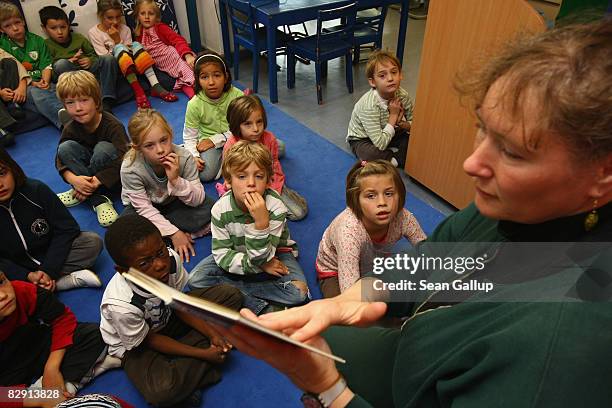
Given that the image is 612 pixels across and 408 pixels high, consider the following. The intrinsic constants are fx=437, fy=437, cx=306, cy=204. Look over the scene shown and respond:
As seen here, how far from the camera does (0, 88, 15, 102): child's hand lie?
373 cm

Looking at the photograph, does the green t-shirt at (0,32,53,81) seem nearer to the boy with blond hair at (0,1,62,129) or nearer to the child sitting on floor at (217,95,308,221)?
the boy with blond hair at (0,1,62,129)

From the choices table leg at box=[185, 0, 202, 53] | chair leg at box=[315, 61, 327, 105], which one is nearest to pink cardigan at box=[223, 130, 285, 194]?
chair leg at box=[315, 61, 327, 105]

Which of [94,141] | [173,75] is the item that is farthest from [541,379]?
[173,75]

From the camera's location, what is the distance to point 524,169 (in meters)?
0.74

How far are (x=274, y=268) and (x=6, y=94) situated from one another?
3.09m

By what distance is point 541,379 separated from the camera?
0.69 meters

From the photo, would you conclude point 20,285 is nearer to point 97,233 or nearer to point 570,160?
point 97,233

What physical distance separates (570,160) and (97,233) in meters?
2.65

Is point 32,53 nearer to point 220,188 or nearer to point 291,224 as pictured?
point 220,188

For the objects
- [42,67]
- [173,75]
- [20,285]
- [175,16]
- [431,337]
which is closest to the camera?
[431,337]

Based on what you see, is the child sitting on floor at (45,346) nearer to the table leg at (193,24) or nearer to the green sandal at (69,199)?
the green sandal at (69,199)

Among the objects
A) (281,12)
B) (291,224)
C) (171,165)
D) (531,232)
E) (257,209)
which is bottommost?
(291,224)

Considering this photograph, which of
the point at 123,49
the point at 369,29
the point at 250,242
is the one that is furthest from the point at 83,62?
the point at 250,242

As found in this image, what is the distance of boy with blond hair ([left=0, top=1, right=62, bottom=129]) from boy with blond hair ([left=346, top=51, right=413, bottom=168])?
8.37 feet
